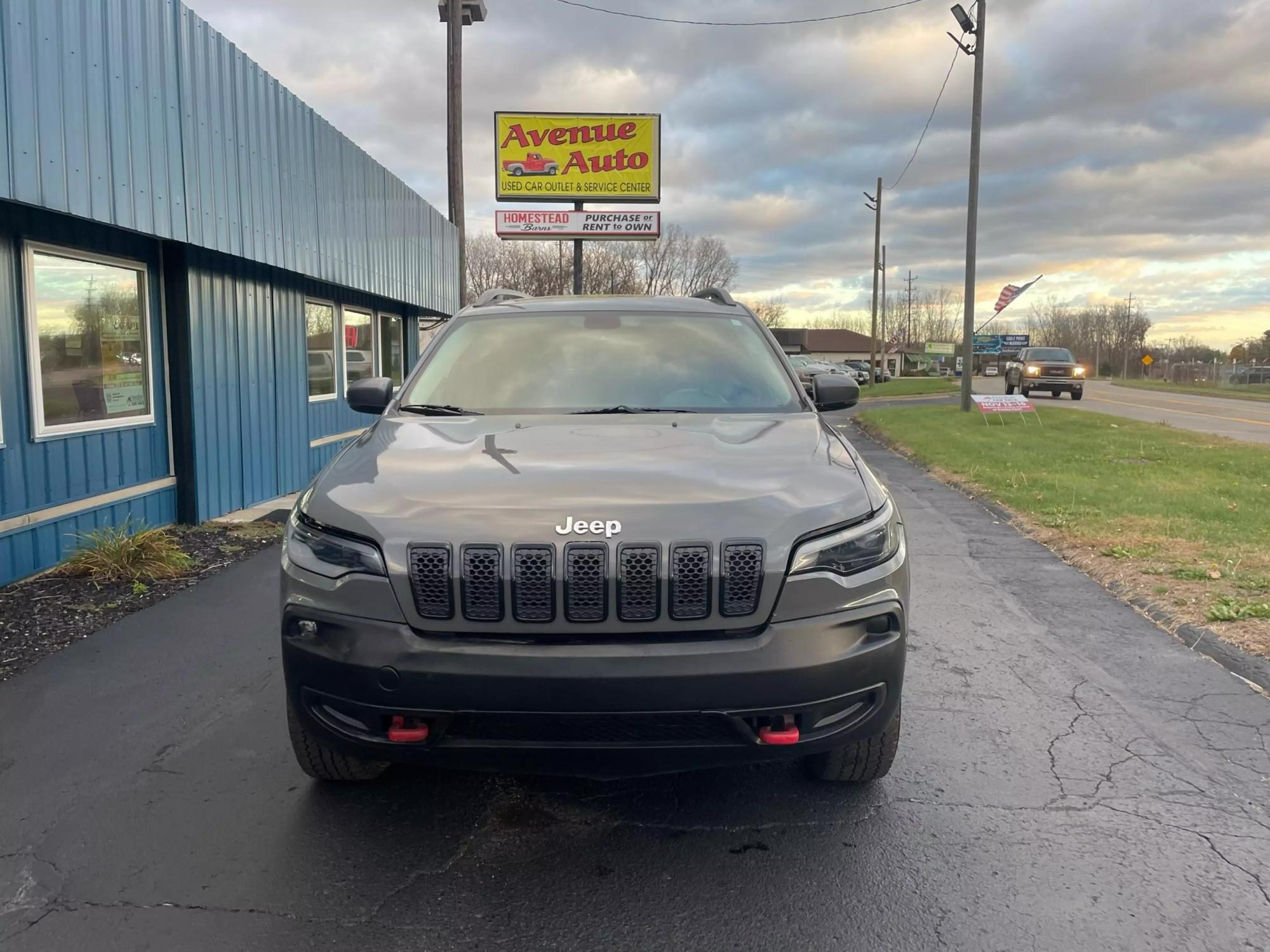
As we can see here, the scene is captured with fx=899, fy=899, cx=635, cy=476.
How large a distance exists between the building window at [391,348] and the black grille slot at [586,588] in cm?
1358

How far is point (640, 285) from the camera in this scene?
180ft

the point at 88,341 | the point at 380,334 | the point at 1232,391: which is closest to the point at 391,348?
the point at 380,334

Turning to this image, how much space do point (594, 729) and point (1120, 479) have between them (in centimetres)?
1021

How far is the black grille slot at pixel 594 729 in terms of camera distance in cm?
250

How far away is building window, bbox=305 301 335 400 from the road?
53.1 feet

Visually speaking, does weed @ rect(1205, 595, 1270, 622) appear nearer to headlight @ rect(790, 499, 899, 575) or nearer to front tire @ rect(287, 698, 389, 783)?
headlight @ rect(790, 499, 899, 575)

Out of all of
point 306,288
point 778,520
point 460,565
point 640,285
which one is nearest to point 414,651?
point 460,565

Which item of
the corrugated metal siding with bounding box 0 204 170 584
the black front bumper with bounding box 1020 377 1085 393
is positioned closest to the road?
the black front bumper with bounding box 1020 377 1085 393

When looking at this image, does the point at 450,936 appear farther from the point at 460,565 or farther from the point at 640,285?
the point at 640,285

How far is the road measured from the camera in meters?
19.9

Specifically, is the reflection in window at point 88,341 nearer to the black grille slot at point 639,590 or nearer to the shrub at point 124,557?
the shrub at point 124,557

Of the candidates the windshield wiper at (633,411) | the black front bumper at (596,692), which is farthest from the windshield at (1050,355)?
the black front bumper at (596,692)

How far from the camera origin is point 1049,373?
30.6m

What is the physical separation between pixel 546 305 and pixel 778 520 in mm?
2334
